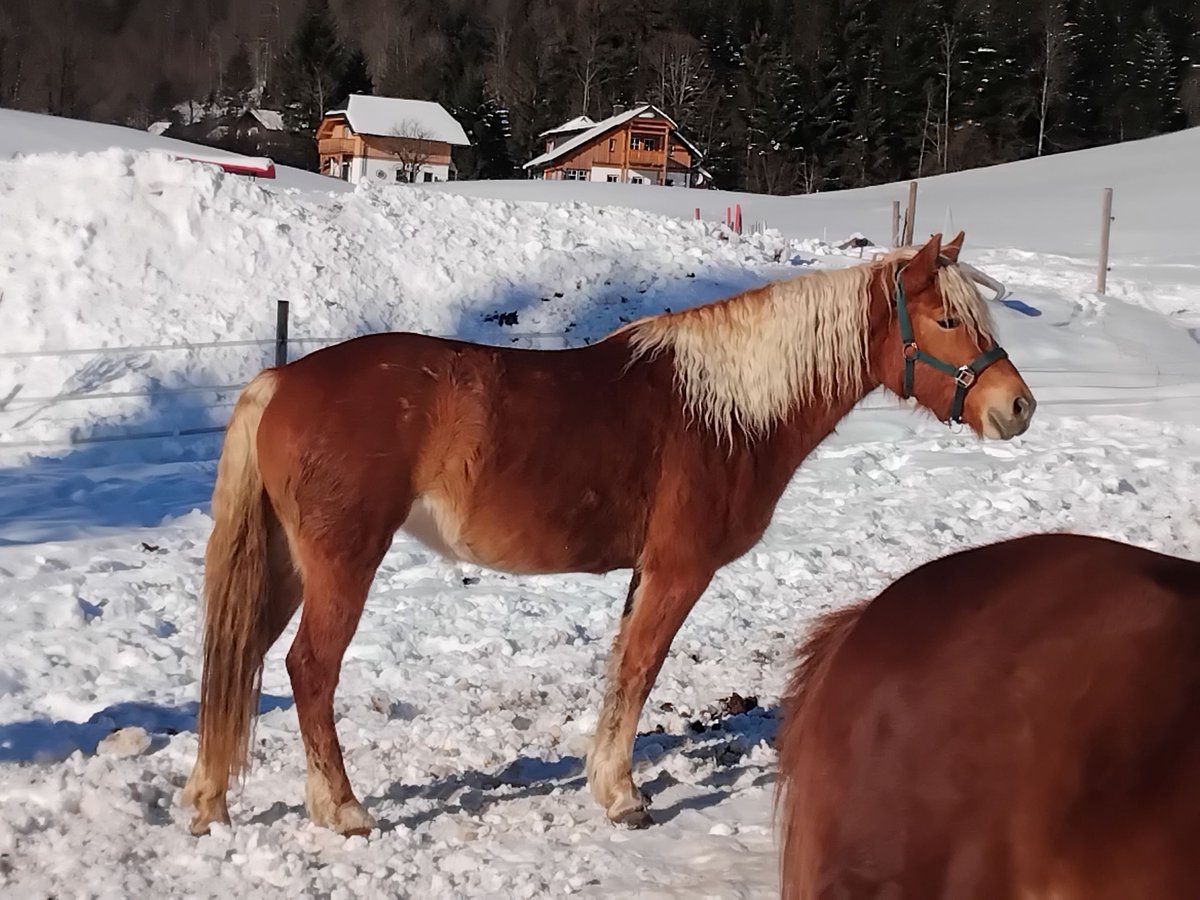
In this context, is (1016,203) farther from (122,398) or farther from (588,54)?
(588,54)

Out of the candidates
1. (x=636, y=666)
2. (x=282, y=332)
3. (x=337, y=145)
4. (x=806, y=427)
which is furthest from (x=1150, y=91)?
(x=636, y=666)

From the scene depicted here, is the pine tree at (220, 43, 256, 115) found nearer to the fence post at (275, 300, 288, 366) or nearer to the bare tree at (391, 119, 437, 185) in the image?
the bare tree at (391, 119, 437, 185)

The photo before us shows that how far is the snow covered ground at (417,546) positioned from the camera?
304cm

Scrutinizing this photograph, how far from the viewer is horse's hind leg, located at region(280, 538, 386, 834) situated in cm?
305

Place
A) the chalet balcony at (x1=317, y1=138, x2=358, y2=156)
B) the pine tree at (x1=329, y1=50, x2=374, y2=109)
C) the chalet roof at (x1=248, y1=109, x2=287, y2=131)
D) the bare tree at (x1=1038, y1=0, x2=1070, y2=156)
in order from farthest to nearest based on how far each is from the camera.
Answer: the chalet roof at (x1=248, y1=109, x2=287, y2=131) → the pine tree at (x1=329, y1=50, x2=374, y2=109) → the bare tree at (x1=1038, y1=0, x2=1070, y2=156) → the chalet balcony at (x1=317, y1=138, x2=358, y2=156)

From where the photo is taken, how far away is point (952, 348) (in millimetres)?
3555

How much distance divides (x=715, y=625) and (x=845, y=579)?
1057mm

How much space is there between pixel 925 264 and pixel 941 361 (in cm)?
33

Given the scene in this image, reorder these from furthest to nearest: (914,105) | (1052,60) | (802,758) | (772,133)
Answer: (1052,60) → (914,105) → (772,133) → (802,758)

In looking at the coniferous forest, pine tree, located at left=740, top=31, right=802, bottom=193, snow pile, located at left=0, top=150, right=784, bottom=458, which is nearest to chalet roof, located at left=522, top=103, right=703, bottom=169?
pine tree, located at left=740, top=31, right=802, bottom=193

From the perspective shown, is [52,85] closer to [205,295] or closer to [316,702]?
[205,295]

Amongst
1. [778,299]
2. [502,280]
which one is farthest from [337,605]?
[502,280]

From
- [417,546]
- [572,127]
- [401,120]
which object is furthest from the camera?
[572,127]

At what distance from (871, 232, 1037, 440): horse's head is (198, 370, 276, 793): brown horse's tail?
2.08 meters
